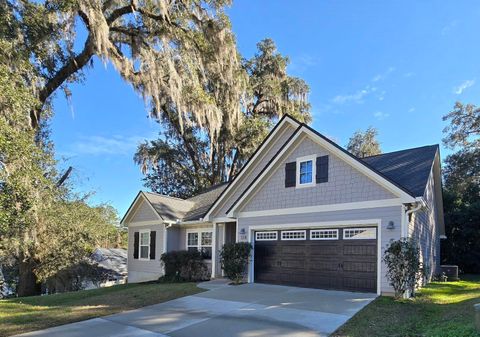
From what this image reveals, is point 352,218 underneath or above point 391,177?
underneath

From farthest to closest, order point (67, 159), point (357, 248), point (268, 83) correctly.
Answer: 1. point (268, 83)
2. point (67, 159)
3. point (357, 248)

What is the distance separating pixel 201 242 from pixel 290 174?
660cm

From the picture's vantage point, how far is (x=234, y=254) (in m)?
15.7

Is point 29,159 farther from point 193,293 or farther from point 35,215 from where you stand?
point 193,293

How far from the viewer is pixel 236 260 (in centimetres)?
1554

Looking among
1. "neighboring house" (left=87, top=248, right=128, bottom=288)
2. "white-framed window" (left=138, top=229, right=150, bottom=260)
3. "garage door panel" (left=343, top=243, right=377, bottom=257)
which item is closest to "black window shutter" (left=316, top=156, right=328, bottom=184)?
"garage door panel" (left=343, top=243, right=377, bottom=257)

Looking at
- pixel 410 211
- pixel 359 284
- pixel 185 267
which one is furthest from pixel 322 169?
pixel 185 267

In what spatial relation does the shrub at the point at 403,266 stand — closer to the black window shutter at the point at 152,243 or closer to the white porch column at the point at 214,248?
the white porch column at the point at 214,248

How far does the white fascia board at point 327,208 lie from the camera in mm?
12523

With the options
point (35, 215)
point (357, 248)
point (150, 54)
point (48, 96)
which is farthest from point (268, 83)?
point (35, 215)

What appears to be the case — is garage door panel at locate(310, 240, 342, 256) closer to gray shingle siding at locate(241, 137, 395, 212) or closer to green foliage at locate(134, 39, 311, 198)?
gray shingle siding at locate(241, 137, 395, 212)

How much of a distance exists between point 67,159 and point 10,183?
31.8ft

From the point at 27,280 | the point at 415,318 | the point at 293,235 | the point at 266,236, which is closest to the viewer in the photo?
the point at 415,318

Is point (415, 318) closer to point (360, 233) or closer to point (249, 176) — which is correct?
point (360, 233)
